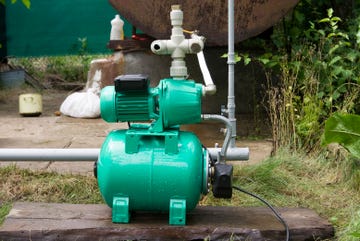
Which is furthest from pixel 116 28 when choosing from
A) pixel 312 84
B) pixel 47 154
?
pixel 47 154

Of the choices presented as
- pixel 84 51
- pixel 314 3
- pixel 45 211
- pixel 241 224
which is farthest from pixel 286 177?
pixel 84 51

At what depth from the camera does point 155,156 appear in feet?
7.97

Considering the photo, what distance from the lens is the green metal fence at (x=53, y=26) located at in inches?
303

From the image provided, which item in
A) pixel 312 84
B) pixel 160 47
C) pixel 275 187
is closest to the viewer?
pixel 160 47

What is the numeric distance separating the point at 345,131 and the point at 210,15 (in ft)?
5.19

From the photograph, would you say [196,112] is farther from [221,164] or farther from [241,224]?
[241,224]

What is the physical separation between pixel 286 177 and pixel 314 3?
6.86 feet

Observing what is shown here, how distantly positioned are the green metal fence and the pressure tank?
544 centimetres

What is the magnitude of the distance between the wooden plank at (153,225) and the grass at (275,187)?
Answer: 7.6 inches

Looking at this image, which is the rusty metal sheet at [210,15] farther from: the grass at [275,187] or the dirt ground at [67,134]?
the grass at [275,187]

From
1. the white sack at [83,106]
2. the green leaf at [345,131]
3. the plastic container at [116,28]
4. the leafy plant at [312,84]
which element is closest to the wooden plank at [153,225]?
the green leaf at [345,131]

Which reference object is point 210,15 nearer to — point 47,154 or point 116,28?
point 116,28

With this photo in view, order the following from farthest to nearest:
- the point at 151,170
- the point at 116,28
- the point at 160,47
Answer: the point at 116,28
the point at 160,47
the point at 151,170

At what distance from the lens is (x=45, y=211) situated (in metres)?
2.69
